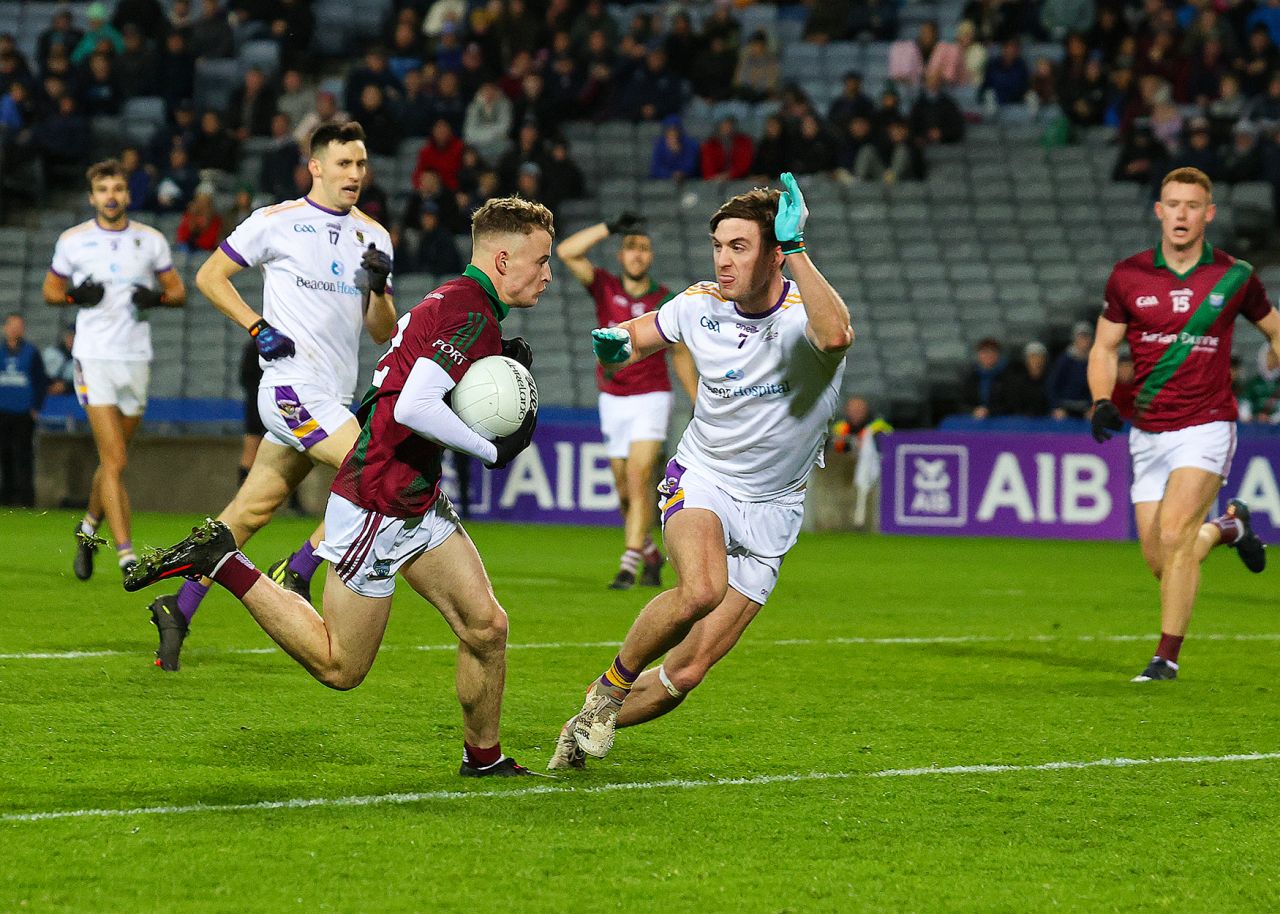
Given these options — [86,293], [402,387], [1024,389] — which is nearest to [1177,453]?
[402,387]

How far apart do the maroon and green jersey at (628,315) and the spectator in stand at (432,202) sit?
10.3 m

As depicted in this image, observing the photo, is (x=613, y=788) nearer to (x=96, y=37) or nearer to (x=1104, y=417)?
(x=1104, y=417)

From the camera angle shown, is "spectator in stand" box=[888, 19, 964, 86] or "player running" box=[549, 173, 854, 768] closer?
"player running" box=[549, 173, 854, 768]

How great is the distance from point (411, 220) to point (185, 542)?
58.1ft

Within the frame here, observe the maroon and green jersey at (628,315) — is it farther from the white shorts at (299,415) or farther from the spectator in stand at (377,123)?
the spectator in stand at (377,123)

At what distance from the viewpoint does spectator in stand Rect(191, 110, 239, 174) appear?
80.9ft

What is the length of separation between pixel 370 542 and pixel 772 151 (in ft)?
59.7

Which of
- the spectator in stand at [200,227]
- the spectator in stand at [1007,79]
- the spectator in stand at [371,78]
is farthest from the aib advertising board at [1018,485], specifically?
the spectator in stand at [371,78]

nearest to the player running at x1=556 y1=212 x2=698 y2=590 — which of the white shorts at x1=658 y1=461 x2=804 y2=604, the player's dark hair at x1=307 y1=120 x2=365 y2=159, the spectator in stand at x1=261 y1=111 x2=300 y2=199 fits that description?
the player's dark hair at x1=307 y1=120 x2=365 y2=159

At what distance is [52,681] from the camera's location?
26.2 feet

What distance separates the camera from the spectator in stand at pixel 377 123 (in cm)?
2450

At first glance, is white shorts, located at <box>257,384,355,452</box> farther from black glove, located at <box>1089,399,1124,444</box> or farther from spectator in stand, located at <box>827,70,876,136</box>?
spectator in stand, located at <box>827,70,876,136</box>

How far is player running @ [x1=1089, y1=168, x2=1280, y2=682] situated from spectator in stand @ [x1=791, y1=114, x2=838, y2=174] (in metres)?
14.9

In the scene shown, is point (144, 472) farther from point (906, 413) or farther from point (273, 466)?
point (273, 466)
